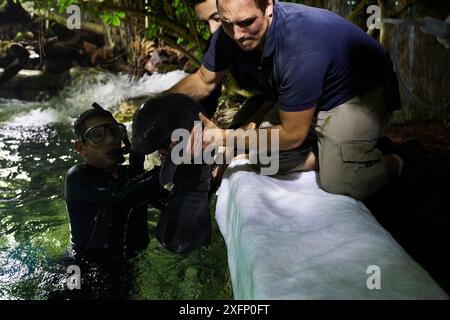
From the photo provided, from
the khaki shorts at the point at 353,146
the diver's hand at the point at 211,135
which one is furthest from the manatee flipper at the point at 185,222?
the khaki shorts at the point at 353,146

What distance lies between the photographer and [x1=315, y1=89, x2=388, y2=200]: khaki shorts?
2668 millimetres

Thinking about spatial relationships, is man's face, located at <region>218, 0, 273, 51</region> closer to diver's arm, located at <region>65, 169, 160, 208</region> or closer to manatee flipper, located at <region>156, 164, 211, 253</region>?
manatee flipper, located at <region>156, 164, 211, 253</region>

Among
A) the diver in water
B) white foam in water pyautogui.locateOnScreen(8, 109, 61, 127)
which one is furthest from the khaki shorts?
white foam in water pyautogui.locateOnScreen(8, 109, 61, 127)

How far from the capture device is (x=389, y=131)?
17.0ft

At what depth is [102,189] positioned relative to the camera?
287 centimetres

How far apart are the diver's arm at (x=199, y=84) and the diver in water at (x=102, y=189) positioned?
0.73 m

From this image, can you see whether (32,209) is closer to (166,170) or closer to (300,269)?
(166,170)

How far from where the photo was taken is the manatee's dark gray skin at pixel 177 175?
2684 mm

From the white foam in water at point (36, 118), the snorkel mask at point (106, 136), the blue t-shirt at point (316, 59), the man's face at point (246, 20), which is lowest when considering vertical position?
the white foam in water at point (36, 118)

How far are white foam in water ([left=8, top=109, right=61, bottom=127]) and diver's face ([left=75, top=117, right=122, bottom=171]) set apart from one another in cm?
651

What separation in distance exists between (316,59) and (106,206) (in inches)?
73.5

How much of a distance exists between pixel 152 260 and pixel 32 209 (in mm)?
2214

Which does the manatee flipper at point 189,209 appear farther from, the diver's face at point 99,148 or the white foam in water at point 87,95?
the white foam in water at point 87,95
